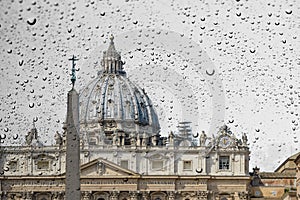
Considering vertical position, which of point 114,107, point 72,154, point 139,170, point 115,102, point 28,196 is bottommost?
point 72,154

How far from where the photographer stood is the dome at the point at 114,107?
7025 cm

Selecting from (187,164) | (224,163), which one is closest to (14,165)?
(187,164)

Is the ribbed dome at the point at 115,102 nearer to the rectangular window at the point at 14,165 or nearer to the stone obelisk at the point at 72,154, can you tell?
the rectangular window at the point at 14,165

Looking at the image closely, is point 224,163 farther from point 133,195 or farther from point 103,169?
point 103,169

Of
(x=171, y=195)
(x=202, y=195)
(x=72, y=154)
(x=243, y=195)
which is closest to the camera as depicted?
(x=72, y=154)

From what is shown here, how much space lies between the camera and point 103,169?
5984 centimetres

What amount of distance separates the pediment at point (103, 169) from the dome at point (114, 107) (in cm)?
596

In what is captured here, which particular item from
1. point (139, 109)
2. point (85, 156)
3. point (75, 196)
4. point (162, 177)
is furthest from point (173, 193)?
point (75, 196)

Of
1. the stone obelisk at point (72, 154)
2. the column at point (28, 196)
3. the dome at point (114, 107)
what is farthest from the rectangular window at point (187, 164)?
the stone obelisk at point (72, 154)

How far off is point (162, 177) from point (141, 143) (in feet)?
8.40

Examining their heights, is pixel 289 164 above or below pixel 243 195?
above

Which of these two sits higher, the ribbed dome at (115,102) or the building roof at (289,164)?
the ribbed dome at (115,102)

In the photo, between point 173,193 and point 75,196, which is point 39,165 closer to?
point 173,193

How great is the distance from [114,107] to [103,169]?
1447cm
